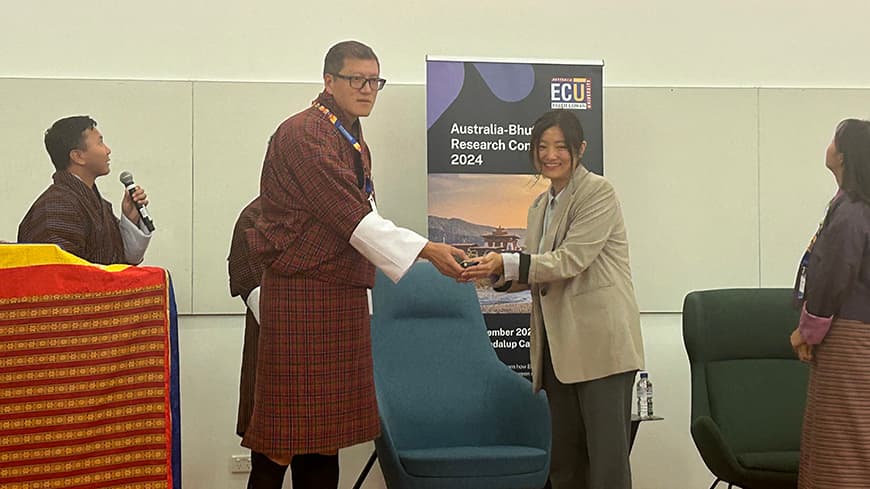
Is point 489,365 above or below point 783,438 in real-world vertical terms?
above

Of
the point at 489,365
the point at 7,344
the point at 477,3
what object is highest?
the point at 477,3

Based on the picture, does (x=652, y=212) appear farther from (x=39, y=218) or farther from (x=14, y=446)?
(x=14, y=446)

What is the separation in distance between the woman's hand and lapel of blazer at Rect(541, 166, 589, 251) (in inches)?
6.8

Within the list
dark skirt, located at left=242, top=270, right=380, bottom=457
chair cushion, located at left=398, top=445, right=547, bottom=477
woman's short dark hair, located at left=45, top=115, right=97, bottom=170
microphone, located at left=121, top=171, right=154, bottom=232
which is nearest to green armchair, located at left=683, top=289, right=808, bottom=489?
chair cushion, located at left=398, top=445, right=547, bottom=477

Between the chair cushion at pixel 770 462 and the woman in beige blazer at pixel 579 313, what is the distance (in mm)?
676

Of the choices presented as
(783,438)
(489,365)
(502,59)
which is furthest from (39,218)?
(783,438)

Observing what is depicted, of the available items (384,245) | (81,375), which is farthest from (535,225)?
(81,375)

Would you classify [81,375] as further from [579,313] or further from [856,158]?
[856,158]

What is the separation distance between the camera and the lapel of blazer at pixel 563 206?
334 centimetres

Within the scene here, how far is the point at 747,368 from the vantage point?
13.2 ft

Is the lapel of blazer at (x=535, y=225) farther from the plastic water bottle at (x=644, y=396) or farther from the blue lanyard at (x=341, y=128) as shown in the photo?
the plastic water bottle at (x=644, y=396)

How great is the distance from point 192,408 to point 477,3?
2.31m

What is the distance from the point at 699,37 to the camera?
4875mm

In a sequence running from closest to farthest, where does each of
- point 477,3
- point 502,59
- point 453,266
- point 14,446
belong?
1. point 14,446
2. point 453,266
3. point 502,59
4. point 477,3
